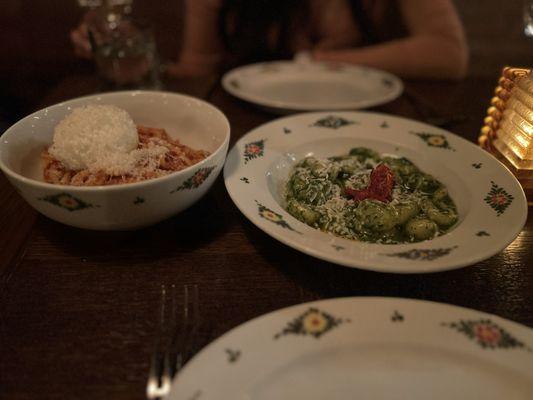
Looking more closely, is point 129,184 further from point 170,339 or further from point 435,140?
point 435,140

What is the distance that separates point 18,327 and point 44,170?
386 mm

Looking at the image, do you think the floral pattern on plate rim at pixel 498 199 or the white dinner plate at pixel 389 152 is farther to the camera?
the floral pattern on plate rim at pixel 498 199

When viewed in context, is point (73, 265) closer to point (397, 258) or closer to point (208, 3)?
point (397, 258)

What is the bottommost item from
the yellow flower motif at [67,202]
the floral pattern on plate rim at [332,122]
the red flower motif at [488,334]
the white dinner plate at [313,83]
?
the white dinner plate at [313,83]

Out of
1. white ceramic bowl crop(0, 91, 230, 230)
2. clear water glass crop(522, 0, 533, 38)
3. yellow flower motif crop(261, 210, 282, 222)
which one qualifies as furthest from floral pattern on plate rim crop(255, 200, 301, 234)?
clear water glass crop(522, 0, 533, 38)

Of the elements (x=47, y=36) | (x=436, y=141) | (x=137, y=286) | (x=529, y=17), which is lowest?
(x=47, y=36)

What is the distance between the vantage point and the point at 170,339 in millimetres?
646

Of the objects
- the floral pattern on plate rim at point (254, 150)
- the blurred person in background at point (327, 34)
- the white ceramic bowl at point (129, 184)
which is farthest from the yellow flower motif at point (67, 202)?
the blurred person in background at point (327, 34)

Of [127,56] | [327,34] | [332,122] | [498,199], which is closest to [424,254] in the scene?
[498,199]

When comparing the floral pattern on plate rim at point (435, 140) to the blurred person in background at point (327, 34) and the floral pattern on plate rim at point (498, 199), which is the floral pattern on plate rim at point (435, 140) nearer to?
the floral pattern on plate rim at point (498, 199)

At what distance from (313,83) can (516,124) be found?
35.8 inches

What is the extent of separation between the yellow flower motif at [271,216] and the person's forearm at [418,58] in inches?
51.4

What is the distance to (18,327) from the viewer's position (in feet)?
2.19

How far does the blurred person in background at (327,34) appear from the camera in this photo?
6.14 feet
